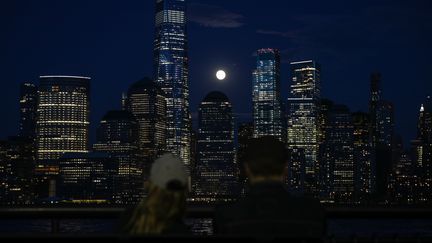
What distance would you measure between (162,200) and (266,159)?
62 centimetres

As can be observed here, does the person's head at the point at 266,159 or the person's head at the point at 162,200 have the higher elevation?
the person's head at the point at 266,159

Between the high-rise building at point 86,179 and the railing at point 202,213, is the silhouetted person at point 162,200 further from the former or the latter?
the high-rise building at point 86,179

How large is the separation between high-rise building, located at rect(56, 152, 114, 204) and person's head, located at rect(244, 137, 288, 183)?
165 metres

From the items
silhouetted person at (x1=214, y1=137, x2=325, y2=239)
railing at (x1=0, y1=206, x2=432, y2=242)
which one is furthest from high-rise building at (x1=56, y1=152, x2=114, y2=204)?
silhouetted person at (x1=214, y1=137, x2=325, y2=239)

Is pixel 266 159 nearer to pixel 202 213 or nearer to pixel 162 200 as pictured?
pixel 162 200

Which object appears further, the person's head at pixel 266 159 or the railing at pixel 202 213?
the railing at pixel 202 213

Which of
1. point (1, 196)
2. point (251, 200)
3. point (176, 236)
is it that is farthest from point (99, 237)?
point (1, 196)

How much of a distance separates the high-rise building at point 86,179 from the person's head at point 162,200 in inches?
6488

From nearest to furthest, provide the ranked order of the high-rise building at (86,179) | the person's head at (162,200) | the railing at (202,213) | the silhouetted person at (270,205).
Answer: the person's head at (162,200) < the silhouetted person at (270,205) < the railing at (202,213) < the high-rise building at (86,179)

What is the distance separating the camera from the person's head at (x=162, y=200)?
4.18m

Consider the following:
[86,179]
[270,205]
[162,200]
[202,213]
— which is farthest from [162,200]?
[86,179]

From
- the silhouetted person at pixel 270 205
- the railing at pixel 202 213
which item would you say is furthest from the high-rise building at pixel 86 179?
the silhouetted person at pixel 270 205

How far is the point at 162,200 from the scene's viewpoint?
4.19 m

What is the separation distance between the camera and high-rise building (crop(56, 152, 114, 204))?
567ft
